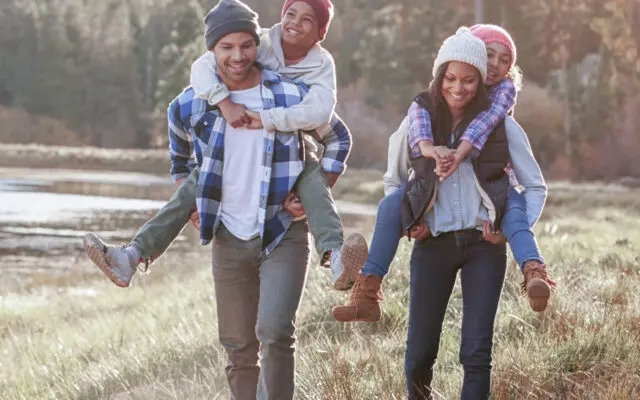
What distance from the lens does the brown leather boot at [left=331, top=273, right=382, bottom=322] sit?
4.01 meters


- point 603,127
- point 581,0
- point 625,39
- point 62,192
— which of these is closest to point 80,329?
point 625,39

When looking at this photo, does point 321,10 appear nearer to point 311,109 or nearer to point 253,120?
point 311,109

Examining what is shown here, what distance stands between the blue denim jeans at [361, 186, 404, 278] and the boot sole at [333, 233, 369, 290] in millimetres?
387

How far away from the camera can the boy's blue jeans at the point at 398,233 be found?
4113 millimetres

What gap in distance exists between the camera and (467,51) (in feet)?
13.9

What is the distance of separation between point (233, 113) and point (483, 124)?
1.02m

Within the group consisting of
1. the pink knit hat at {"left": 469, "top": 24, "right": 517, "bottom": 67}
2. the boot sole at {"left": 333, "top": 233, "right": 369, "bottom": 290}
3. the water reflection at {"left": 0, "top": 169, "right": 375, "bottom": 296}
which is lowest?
the water reflection at {"left": 0, "top": 169, "right": 375, "bottom": 296}

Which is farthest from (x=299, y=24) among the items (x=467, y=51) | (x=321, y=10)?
(x=467, y=51)

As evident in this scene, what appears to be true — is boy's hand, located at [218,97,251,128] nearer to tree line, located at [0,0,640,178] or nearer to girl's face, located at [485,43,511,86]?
girl's face, located at [485,43,511,86]

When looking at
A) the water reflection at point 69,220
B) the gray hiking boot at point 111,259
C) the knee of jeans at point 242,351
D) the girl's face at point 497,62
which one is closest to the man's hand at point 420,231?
the girl's face at point 497,62

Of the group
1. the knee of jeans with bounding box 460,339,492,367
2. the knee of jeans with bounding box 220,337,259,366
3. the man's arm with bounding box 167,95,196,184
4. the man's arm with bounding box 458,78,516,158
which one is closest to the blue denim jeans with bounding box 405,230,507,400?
the knee of jeans with bounding box 460,339,492,367

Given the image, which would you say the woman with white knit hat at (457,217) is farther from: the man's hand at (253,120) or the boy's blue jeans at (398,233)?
the man's hand at (253,120)

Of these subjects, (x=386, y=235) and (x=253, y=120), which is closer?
(x=253, y=120)

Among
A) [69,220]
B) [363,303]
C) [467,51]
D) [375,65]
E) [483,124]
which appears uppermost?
[375,65]
